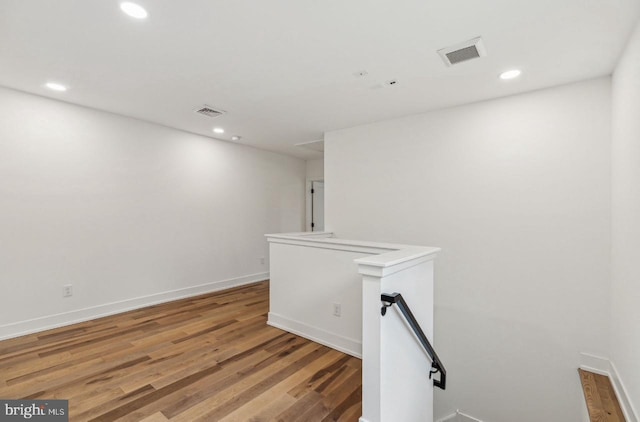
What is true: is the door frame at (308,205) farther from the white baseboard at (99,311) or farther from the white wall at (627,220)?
the white wall at (627,220)

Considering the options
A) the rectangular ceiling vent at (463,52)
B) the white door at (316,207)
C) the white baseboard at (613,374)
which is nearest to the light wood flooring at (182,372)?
the white baseboard at (613,374)

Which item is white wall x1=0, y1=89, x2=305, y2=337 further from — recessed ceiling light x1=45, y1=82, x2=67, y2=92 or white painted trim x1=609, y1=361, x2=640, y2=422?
white painted trim x1=609, y1=361, x2=640, y2=422

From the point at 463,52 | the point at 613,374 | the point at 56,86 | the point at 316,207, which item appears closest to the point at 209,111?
the point at 56,86

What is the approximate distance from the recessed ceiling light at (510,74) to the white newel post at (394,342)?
5.93ft

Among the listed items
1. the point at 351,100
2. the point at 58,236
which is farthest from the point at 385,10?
the point at 58,236

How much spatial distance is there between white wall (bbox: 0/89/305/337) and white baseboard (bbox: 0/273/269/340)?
0.05ft

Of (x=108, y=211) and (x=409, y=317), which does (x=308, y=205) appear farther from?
(x=409, y=317)

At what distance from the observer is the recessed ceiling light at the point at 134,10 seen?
1.78 metres

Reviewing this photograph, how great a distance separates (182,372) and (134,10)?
2.78m

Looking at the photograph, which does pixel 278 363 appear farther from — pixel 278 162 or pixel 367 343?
pixel 278 162

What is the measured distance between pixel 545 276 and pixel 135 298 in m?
5.11

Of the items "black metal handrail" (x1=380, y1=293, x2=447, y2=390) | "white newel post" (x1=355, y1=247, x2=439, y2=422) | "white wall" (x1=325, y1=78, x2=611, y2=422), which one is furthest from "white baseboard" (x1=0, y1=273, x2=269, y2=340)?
"black metal handrail" (x1=380, y1=293, x2=447, y2=390)

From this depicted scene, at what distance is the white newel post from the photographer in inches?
68.9

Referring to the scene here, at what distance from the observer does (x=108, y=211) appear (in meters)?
3.82
